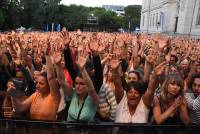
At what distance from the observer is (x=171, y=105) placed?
414 cm

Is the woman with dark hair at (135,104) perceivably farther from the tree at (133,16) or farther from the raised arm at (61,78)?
the tree at (133,16)

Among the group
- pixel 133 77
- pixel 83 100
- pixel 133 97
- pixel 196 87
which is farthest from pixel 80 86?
pixel 196 87

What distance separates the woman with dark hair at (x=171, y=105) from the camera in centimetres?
399

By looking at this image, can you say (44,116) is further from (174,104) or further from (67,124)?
(174,104)

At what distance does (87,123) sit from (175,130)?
0.93 metres

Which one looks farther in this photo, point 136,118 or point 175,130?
point 136,118

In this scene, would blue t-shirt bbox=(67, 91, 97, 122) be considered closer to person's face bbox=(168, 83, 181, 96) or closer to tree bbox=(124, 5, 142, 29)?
person's face bbox=(168, 83, 181, 96)

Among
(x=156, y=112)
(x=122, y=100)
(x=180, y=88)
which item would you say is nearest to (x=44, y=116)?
(x=122, y=100)

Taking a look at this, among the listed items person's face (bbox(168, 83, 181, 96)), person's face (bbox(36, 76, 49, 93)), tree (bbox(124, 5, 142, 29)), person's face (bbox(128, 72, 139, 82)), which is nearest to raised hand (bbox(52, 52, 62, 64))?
person's face (bbox(36, 76, 49, 93))

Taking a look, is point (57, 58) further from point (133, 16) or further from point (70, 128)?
point (133, 16)

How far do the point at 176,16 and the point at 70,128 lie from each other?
180ft

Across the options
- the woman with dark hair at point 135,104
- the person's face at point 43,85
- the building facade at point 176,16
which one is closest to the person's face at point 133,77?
the woman with dark hair at point 135,104

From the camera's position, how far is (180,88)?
4289 mm

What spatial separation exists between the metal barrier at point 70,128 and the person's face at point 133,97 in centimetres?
55
